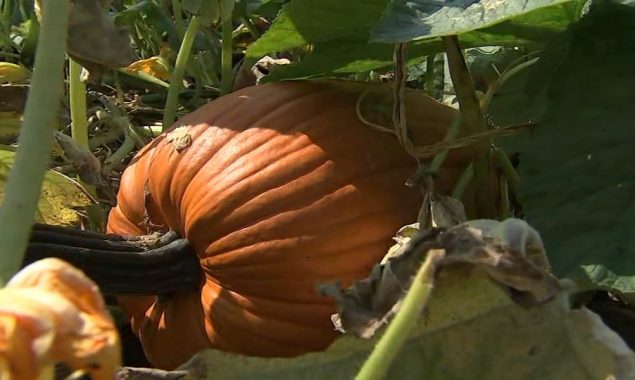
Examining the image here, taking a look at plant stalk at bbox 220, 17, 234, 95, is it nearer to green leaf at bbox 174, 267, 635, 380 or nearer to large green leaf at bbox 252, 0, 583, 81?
large green leaf at bbox 252, 0, 583, 81

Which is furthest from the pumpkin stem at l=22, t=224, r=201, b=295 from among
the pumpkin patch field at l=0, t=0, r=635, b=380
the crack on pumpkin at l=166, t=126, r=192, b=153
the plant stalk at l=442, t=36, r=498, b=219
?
the plant stalk at l=442, t=36, r=498, b=219

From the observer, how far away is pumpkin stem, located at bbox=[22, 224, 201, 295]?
1063mm

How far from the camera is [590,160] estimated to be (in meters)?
1.03

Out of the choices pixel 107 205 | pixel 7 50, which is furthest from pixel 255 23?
pixel 107 205

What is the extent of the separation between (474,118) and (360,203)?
167 millimetres

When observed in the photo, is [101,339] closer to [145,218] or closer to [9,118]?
[145,218]

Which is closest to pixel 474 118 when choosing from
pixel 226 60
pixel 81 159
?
pixel 81 159

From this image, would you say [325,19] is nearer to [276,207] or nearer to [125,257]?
[276,207]

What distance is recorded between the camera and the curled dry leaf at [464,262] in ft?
2.40

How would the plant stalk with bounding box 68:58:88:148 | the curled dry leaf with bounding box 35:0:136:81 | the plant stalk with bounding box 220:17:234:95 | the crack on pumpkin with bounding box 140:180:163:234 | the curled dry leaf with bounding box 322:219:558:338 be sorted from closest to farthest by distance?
the curled dry leaf with bounding box 322:219:558:338 < the curled dry leaf with bounding box 35:0:136:81 < the crack on pumpkin with bounding box 140:180:163:234 < the plant stalk with bounding box 68:58:88:148 < the plant stalk with bounding box 220:17:234:95

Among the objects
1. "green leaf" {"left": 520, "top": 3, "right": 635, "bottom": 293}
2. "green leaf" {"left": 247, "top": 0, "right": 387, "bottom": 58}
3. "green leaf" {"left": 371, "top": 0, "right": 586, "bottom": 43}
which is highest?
"green leaf" {"left": 371, "top": 0, "right": 586, "bottom": 43}

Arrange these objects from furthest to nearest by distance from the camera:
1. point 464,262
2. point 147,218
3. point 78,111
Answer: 1. point 78,111
2. point 147,218
3. point 464,262

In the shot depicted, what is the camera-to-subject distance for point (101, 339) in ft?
1.96

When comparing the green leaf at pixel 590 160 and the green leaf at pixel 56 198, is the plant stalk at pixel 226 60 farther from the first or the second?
the green leaf at pixel 590 160
